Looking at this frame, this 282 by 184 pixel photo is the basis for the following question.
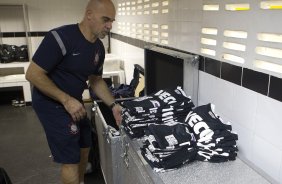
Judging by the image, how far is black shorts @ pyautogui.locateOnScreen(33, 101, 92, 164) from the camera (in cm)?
149

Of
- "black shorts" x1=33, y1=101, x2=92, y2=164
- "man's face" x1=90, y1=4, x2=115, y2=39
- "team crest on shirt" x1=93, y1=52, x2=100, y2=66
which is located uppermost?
"man's face" x1=90, y1=4, x2=115, y2=39

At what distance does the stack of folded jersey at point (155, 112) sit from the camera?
125 cm

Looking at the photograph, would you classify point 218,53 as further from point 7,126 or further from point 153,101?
point 7,126

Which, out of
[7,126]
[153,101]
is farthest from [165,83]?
[7,126]

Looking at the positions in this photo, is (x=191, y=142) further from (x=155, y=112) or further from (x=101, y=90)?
(x=101, y=90)

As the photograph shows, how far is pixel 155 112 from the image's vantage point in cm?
126

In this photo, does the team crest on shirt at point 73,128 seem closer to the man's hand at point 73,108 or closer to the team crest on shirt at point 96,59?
the man's hand at point 73,108

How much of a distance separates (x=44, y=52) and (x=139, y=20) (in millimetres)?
1223

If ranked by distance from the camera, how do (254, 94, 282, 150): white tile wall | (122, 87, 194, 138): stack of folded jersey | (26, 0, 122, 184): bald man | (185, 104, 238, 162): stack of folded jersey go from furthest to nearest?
1. (26, 0, 122, 184): bald man
2. (122, 87, 194, 138): stack of folded jersey
3. (185, 104, 238, 162): stack of folded jersey
4. (254, 94, 282, 150): white tile wall

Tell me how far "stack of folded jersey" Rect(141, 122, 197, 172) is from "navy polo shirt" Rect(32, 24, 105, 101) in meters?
0.63

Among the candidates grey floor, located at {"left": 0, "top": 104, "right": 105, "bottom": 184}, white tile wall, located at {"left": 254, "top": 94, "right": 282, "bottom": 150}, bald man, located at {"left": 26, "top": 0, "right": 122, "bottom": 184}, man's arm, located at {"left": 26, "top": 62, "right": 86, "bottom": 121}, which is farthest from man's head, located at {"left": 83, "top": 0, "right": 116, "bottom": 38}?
grey floor, located at {"left": 0, "top": 104, "right": 105, "bottom": 184}

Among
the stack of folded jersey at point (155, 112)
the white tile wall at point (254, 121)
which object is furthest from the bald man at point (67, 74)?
the white tile wall at point (254, 121)

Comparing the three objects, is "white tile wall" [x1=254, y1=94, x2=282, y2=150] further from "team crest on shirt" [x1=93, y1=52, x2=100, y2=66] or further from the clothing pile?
"team crest on shirt" [x1=93, y1=52, x2=100, y2=66]

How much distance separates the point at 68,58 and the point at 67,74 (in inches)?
4.1
